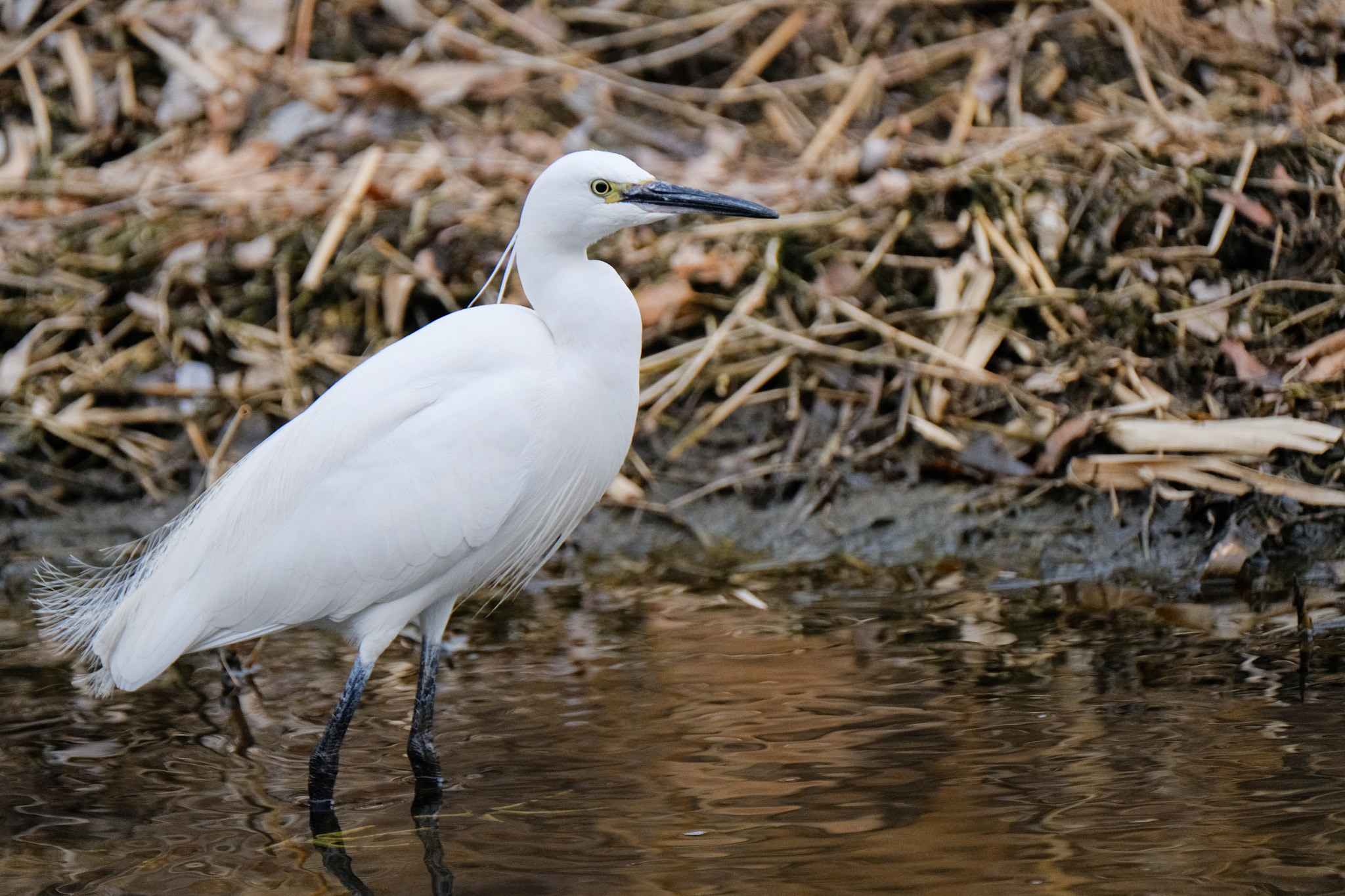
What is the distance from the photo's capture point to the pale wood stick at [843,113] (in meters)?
6.82

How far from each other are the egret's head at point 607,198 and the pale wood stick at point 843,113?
3.42m

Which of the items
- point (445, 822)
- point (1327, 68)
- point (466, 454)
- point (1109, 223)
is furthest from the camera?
point (1327, 68)

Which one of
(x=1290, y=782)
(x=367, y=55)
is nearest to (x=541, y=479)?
(x=1290, y=782)

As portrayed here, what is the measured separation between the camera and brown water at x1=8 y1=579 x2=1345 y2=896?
264cm

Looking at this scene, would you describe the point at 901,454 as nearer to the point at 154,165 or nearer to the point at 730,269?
the point at 730,269

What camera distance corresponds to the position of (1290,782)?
277 cm

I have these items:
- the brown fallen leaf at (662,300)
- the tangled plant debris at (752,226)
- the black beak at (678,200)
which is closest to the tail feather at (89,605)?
the tangled plant debris at (752,226)

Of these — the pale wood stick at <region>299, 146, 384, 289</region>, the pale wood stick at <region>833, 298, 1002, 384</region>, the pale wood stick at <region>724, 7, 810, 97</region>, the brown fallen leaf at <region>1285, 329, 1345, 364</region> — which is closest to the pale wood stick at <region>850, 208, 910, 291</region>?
the pale wood stick at <region>833, 298, 1002, 384</region>

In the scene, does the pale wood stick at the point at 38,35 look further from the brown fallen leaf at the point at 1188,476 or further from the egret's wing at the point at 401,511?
the brown fallen leaf at the point at 1188,476

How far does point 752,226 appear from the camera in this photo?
6102mm

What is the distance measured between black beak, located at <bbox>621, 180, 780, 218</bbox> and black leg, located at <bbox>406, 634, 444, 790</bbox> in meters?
1.26

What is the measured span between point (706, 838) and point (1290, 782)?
1151mm

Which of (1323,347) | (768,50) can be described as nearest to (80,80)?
(768,50)

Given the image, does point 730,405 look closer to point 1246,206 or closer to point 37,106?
point 1246,206
